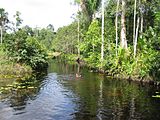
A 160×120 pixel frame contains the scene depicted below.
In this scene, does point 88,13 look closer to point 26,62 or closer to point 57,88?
point 26,62

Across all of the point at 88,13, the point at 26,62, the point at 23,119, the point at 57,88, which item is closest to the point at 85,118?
the point at 23,119

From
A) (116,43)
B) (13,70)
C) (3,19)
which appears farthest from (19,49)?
(3,19)

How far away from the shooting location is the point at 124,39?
39906 mm

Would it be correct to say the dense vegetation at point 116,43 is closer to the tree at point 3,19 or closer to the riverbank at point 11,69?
the riverbank at point 11,69

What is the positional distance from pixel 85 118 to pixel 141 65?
1635 cm

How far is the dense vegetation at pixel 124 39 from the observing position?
30.6m

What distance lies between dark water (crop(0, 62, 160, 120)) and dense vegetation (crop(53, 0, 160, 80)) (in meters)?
3.53

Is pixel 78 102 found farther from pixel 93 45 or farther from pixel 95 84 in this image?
pixel 93 45

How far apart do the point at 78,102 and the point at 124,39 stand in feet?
66.5

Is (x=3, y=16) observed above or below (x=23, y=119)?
above

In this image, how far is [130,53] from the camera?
3750 cm

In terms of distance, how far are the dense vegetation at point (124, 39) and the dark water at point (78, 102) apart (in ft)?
11.6

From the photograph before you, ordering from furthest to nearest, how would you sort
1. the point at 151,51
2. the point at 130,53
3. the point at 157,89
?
the point at 130,53, the point at 151,51, the point at 157,89

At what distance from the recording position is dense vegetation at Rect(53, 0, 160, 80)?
100 ft
